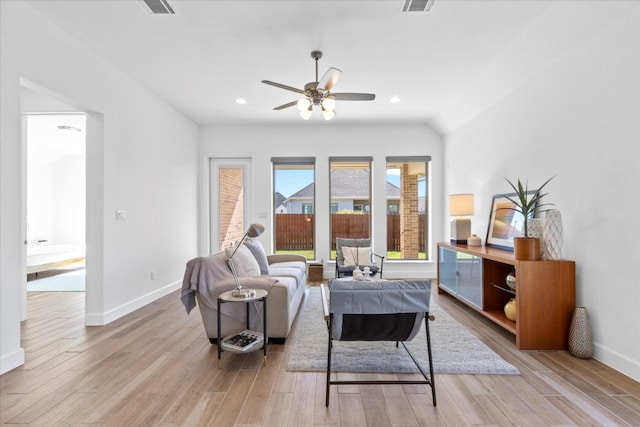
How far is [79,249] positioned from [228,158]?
4087mm

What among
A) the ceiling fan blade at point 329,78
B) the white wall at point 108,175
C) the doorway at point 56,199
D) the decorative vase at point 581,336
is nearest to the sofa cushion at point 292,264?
the white wall at point 108,175

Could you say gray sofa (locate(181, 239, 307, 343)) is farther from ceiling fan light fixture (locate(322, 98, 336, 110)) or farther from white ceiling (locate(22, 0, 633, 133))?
white ceiling (locate(22, 0, 633, 133))

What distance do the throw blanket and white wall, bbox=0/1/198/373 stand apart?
127cm

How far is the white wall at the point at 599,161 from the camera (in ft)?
7.55

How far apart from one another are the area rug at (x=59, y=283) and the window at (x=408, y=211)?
544 cm

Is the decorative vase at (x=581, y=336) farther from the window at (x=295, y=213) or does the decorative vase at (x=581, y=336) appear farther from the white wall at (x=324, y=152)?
the window at (x=295, y=213)

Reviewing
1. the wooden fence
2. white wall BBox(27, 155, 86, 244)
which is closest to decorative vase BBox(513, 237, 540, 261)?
the wooden fence

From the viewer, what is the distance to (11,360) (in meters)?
2.46

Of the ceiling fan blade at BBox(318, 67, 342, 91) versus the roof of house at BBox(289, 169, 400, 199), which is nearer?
the ceiling fan blade at BBox(318, 67, 342, 91)

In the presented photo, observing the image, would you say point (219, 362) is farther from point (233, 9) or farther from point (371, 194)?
point (371, 194)

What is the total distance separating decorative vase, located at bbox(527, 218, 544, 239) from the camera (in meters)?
2.96

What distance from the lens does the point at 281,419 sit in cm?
187

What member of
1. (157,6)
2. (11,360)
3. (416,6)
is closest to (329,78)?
(416,6)

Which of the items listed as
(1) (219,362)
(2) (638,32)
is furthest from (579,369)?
(1) (219,362)
